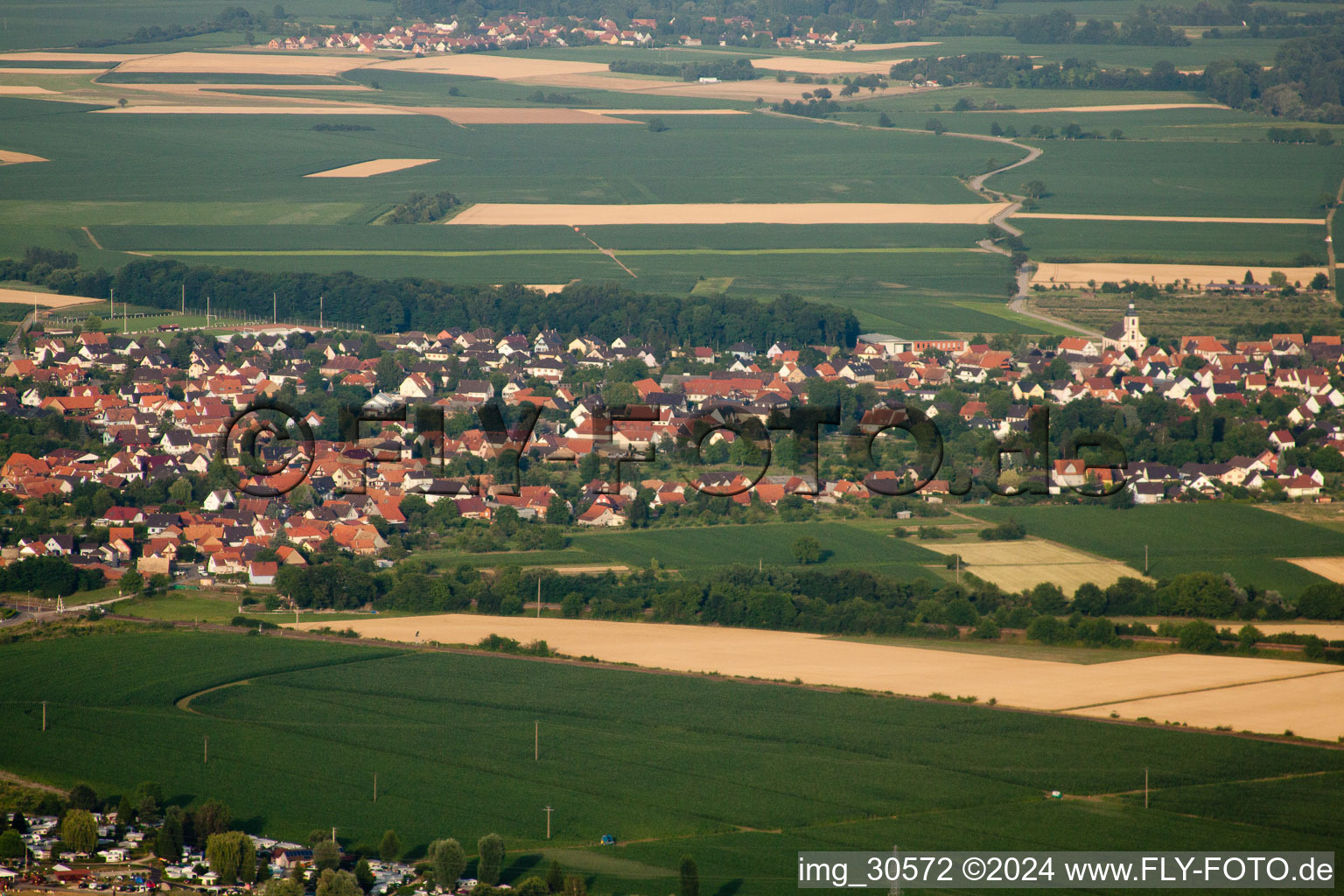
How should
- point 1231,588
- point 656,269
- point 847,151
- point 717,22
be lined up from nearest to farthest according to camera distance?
point 1231,588 < point 656,269 < point 847,151 < point 717,22

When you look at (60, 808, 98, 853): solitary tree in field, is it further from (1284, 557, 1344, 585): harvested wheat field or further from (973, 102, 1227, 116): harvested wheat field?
(973, 102, 1227, 116): harvested wheat field

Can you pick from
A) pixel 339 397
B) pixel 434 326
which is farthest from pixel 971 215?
pixel 339 397

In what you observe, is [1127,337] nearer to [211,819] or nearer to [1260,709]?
[1260,709]

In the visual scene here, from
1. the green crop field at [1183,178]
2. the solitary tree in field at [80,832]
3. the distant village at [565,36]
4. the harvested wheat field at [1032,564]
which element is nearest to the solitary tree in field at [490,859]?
the solitary tree in field at [80,832]

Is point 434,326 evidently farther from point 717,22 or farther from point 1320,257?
point 717,22

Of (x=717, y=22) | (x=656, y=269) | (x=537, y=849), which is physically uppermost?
(x=717, y=22)

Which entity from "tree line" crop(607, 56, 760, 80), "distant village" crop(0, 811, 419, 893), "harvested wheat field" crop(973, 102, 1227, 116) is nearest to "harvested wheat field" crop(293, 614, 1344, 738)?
"distant village" crop(0, 811, 419, 893)

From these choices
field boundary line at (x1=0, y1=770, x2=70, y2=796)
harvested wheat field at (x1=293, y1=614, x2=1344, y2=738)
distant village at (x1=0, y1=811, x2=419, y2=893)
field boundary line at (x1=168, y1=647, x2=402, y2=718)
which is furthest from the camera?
harvested wheat field at (x1=293, y1=614, x2=1344, y2=738)
